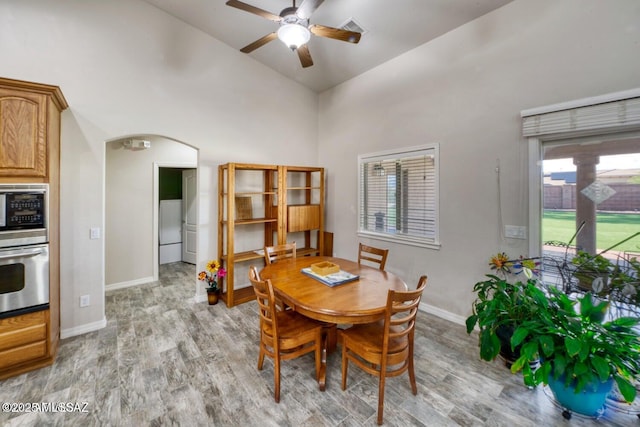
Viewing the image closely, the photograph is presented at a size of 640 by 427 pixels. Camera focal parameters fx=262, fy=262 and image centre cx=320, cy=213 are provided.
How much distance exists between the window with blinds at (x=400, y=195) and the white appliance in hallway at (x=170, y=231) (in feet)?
13.7

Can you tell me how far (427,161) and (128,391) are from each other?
3.79 metres

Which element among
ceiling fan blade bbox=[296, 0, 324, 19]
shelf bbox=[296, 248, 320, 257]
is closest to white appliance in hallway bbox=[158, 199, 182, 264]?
shelf bbox=[296, 248, 320, 257]

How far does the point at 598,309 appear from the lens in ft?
5.64

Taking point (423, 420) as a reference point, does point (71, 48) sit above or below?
above

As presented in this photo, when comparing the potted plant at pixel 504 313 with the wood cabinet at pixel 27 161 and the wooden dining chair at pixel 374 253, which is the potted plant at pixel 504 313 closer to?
the wooden dining chair at pixel 374 253

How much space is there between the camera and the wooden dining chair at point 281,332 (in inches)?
74.4

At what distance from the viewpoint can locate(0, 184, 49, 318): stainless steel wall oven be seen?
2133 mm

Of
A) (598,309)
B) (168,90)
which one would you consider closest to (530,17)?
(598,309)

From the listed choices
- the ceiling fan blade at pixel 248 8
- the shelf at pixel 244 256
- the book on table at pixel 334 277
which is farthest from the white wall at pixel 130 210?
the book on table at pixel 334 277

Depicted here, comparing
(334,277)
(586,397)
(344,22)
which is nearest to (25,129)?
(334,277)

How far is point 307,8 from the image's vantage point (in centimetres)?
205

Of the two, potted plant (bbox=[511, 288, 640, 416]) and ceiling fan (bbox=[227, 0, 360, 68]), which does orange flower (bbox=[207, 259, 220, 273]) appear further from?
potted plant (bbox=[511, 288, 640, 416])

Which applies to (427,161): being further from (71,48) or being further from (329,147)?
(71,48)

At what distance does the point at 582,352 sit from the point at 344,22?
3.61 metres
